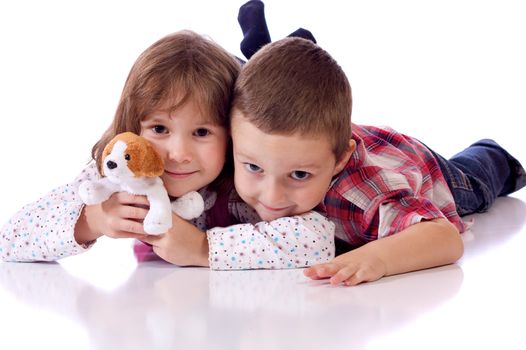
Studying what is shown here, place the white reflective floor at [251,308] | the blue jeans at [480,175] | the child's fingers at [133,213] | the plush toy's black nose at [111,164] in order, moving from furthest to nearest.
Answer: the blue jeans at [480,175] → the child's fingers at [133,213] → the plush toy's black nose at [111,164] → the white reflective floor at [251,308]

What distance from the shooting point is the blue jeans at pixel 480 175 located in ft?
7.54

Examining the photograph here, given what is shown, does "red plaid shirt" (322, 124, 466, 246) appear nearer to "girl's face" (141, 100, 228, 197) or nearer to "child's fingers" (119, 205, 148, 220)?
"girl's face" (141, 100, 228, 197)

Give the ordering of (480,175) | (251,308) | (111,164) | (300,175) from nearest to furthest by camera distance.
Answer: (251,308) < (111,164) < (300,175) < (480,175)

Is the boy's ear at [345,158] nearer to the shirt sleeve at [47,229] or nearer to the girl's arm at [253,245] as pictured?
the girl's arm at [253,245]

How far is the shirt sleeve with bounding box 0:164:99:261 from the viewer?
5.98 ft

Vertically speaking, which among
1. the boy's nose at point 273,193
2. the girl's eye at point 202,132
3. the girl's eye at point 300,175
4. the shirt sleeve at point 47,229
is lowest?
the shirt sleeve at point 47,229

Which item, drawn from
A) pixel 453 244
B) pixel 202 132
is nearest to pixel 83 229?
pixel 202 132

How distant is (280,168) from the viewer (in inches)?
66.9

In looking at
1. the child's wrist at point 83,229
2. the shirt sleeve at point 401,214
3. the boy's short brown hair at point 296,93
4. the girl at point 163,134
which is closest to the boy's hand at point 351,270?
the shirt sleeve at point 401,214

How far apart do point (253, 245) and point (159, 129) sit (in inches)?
12.0

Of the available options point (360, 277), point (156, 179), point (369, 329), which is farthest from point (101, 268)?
point (369, 329)

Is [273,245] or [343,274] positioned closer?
[343,274]

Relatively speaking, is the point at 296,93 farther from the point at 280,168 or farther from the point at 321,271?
the point at 321,271

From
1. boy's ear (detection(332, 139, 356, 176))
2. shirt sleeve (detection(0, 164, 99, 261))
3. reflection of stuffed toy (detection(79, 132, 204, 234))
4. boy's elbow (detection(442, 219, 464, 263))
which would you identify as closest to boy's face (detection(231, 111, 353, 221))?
boy's ear (detection(332, 139, 356, 176))
